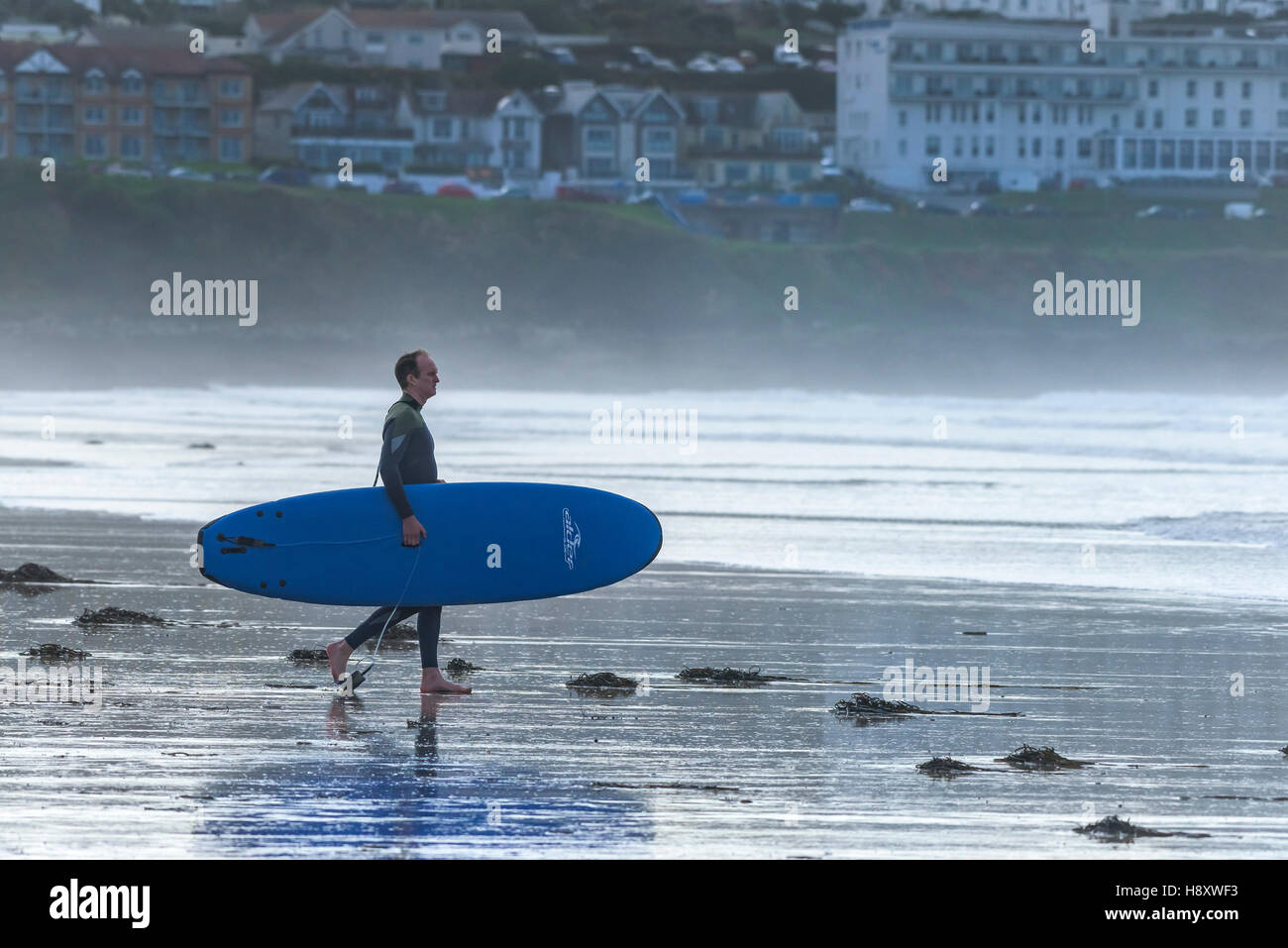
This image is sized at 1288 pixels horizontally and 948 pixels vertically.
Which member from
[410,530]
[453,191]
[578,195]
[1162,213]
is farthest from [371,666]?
[1162,213]

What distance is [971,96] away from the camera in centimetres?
9150

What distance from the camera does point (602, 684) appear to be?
22.7 feet

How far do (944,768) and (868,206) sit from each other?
3038 inches

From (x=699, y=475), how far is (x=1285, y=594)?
9.02 m

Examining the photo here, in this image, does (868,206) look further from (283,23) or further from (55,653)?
(55,653)

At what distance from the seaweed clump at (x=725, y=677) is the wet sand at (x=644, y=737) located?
118 millimetres

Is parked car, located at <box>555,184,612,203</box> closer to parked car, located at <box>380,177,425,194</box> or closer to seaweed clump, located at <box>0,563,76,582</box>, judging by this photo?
parked car, located at <box>380,177,425,194</box>

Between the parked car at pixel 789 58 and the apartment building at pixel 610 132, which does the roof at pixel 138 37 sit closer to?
the apartment building at pixel 610 132

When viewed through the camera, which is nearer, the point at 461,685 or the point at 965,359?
the point at 461,685

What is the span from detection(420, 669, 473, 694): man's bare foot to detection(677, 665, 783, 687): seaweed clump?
992 mm

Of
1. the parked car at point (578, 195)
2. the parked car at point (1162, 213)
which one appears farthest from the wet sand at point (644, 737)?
the parked car at point (1162, 213)
